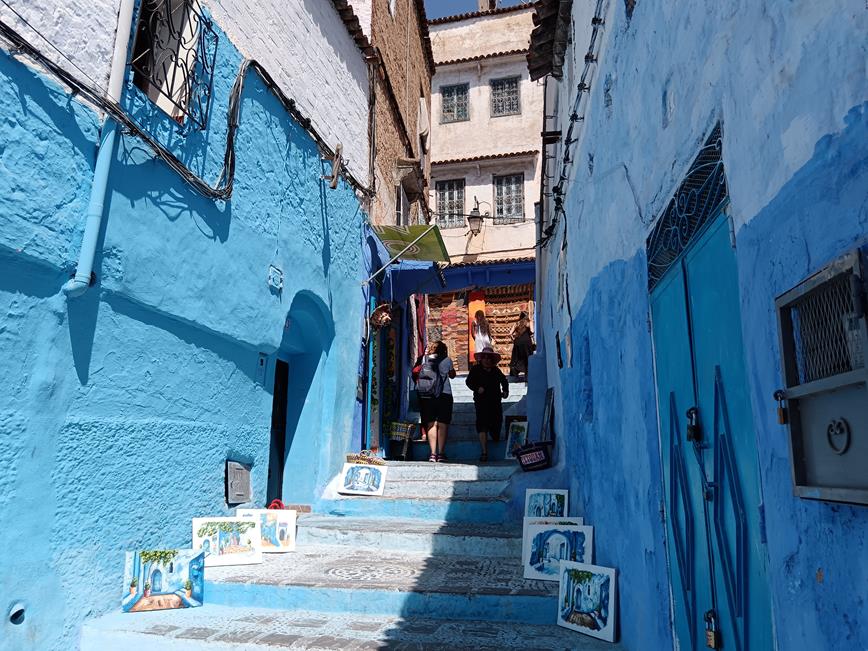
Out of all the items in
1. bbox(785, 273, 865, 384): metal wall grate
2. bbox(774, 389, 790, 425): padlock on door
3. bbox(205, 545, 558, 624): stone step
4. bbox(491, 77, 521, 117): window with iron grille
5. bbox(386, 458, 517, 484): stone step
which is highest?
bbox(491, 77, 521, 117): window with iron grille

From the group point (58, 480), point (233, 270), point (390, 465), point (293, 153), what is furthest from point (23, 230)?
point (390, 465)

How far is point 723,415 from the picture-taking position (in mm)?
2295

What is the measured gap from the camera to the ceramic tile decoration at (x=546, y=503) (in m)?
5.66

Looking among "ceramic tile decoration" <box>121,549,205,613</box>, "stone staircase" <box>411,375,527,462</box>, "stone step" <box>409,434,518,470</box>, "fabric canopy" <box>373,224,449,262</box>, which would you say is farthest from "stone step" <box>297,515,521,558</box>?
"fabric canopy" <box>373,224,449,262</box>

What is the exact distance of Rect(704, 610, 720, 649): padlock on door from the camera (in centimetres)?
234

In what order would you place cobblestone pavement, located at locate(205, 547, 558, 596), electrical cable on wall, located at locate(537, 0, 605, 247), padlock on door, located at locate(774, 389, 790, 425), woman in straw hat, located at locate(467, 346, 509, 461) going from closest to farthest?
padlock on door, located at locate(774, 389, 790, 425)
electrical cable on wall, located at locate(537, 0, 605, 247)
cobblestone pavement, located at locate(205, 547, 558, 596)
woman in straw hat, located at locate(467, 346, 509, 461)

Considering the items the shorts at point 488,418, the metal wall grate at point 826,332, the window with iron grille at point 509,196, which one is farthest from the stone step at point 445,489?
the window with iron grille at point 509,196

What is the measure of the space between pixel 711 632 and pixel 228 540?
12.8ft

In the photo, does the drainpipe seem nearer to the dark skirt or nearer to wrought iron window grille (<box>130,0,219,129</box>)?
wrought iron window grille (<box>130,0,219,129</box>)

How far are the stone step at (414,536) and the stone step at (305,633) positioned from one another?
1247mm

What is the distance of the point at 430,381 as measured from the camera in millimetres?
8594

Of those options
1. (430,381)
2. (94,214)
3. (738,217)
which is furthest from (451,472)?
(738,217)

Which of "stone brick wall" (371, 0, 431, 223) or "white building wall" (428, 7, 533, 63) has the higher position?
"white building wall" (428, 7, 533, 63)

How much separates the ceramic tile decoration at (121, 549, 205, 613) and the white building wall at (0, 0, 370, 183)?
314 centimetres
